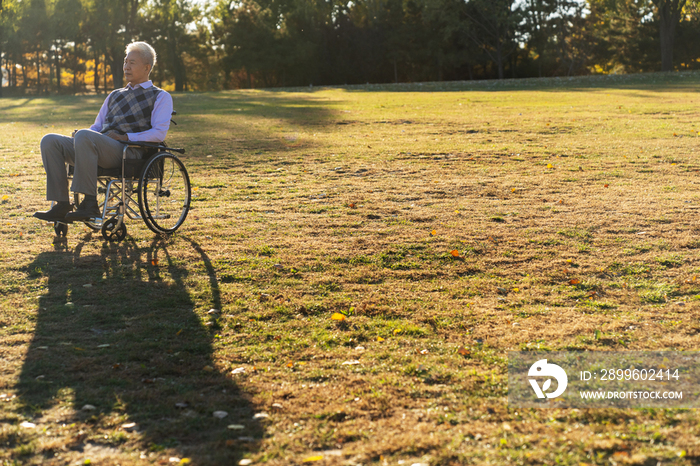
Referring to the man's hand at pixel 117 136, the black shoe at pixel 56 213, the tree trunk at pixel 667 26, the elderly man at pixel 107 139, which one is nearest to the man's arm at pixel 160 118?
the elderly man at pixel 107 139

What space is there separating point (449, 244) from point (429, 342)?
2.08 metres

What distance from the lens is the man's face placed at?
5.39 m

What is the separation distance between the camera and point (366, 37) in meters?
49.2

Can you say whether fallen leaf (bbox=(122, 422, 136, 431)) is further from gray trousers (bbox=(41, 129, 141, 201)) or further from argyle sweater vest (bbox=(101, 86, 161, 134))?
argyle sweater vest (bbox=(101, 86, 161, 134))

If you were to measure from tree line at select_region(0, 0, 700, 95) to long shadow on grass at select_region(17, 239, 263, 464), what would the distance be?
45.2m

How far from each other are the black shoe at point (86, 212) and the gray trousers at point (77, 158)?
3.0 inches

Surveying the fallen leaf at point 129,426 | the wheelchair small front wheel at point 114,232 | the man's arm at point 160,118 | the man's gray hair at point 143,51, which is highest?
the man's gray hair at point 143,51

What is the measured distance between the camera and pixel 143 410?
273 cm

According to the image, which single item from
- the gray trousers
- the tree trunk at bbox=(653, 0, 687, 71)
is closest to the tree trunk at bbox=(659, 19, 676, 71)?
the tree trunk at bbox=(653, 0, 687, 71)

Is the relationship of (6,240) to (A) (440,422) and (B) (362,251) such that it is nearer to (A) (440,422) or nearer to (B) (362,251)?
(B) (362,251)

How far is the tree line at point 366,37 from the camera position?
151 feet

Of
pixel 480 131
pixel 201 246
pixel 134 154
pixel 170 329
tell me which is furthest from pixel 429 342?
pixel 480 131

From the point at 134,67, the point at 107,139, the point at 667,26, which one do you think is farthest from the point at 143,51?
the point at 667,26

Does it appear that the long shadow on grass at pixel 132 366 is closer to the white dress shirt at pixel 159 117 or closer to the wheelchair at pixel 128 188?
the wheelchair at pixel 128 188
